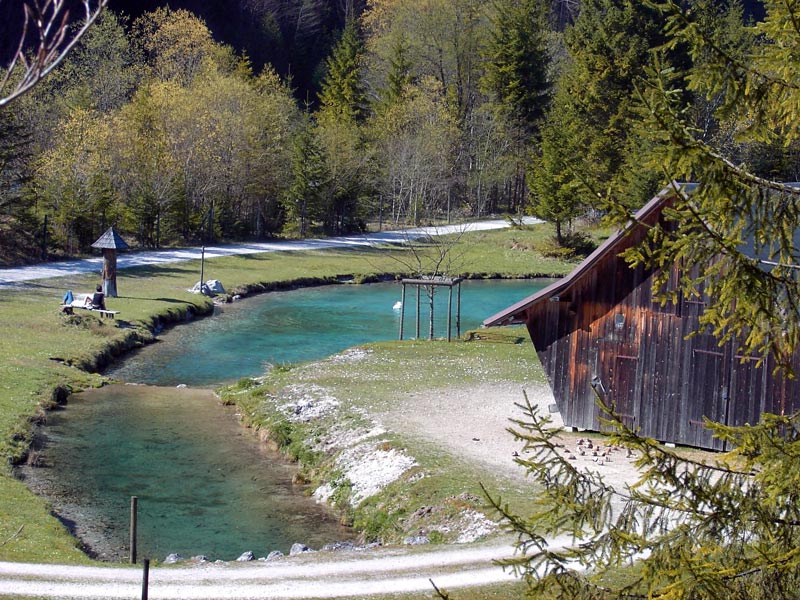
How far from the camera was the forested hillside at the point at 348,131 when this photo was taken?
192 feet

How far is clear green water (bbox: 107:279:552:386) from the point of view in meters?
36.3

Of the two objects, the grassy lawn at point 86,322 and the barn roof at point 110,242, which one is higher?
the barn roof at point 110,242

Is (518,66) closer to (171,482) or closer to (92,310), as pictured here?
(92,310)

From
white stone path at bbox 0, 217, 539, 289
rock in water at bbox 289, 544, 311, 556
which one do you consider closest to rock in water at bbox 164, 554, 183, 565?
rock in water at bbox 289, 544, 311, 556

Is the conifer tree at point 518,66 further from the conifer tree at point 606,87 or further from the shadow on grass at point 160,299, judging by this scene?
the shadow on grass at point 160,299

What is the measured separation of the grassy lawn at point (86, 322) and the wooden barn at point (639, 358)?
311 inches

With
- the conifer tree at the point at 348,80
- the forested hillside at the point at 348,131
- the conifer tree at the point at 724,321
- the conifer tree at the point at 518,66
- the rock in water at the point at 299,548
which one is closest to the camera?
the conifer tree at the point at 724,321

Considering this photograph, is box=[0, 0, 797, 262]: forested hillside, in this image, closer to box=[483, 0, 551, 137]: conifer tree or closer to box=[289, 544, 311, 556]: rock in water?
box=[483, 0, 551, 137]: conifer tree

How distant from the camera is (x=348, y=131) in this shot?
8038cm

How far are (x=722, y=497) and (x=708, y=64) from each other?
4.11m

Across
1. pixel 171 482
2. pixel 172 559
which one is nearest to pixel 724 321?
pixel 172 559

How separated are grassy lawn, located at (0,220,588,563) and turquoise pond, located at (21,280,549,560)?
0.81 metres

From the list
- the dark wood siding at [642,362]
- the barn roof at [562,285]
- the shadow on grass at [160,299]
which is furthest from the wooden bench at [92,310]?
the dark wood siding at [642,362]

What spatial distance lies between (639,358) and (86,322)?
77.8 ft
